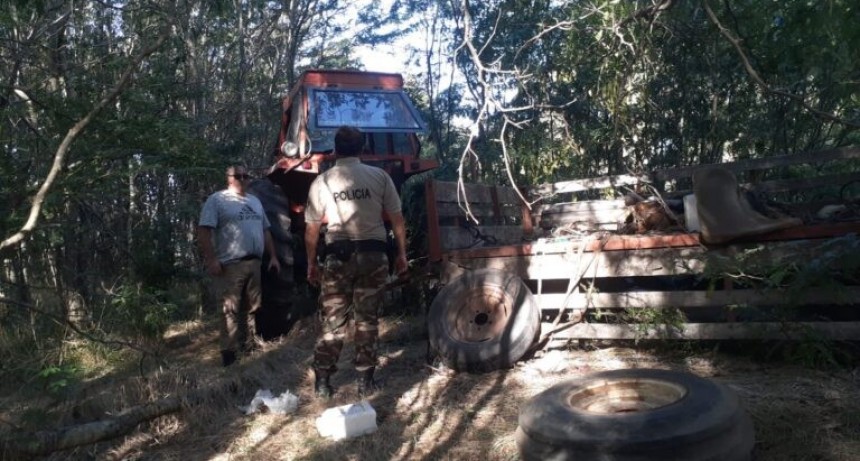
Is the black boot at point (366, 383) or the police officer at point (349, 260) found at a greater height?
the police officer at point (349, 260)

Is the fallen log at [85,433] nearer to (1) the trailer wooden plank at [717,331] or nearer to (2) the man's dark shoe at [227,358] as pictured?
(2) the man's dark shoe at [227,358]

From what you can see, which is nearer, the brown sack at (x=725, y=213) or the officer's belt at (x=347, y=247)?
the brown sack at (x=725, y=213)

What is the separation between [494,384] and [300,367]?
1.50 m

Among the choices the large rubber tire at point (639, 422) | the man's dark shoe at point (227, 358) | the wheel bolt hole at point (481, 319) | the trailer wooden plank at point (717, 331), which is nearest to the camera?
the large rubber tire at point (639, 422)

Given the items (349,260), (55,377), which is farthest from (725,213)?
(55,377)

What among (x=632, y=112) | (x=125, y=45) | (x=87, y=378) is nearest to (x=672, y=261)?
(x=87, y=378)

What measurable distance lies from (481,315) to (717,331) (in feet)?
4.91

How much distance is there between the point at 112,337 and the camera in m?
5.58

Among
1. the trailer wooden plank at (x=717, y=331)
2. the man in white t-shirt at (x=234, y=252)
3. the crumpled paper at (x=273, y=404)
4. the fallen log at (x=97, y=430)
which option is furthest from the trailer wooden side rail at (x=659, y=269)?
the fallen log at (x=97, y=430)

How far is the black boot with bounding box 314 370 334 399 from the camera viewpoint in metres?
4.11

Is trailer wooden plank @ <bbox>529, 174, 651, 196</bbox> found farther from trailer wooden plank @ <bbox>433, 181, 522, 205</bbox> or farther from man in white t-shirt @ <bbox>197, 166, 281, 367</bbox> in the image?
man in white t-shirt @ <bbox>197, 166, 281, 367</bbox>

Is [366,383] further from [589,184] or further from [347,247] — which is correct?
[589,184]

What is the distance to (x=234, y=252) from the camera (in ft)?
16.5

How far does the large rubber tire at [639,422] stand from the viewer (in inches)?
97.9
